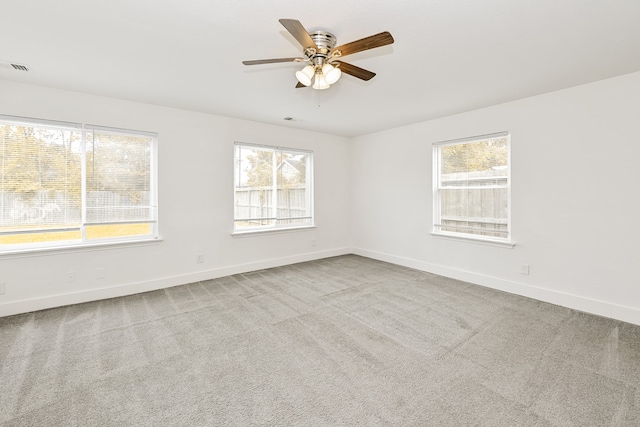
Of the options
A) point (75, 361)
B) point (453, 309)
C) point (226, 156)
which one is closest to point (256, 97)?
point (226, 156)

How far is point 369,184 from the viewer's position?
19.0 feet

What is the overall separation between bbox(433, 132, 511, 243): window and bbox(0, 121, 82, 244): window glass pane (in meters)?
5.05

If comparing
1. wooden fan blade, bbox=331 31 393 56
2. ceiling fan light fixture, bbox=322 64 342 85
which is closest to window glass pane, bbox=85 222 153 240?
ceiling fan light fixture, bbox=322 64 342 85

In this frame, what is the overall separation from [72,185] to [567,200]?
5.87 metres

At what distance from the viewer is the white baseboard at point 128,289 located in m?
3.14

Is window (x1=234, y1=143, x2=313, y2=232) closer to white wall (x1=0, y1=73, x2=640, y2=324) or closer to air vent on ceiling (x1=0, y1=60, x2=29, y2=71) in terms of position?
white wall (x1=0, y1=73, x2=640, y2=324)

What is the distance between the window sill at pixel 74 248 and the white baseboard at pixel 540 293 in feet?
13.7

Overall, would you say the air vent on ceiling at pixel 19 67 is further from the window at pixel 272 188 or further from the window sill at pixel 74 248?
the window at pixel 272 188

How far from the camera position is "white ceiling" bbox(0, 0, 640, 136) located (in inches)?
75.0

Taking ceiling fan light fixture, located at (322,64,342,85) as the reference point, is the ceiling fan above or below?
above

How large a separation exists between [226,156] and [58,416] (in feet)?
11.7

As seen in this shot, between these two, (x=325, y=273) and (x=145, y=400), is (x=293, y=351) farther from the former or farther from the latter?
(x=325, y=273)

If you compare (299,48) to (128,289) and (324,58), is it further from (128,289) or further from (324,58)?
(128,289)

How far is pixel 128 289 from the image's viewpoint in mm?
3729
